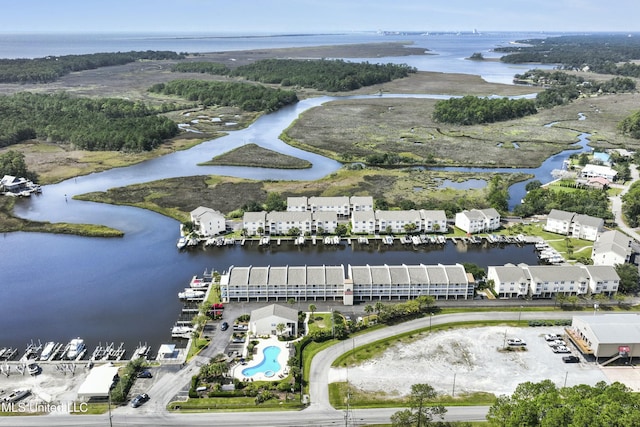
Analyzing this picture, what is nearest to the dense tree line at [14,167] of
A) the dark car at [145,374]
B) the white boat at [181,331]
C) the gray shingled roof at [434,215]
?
the white boat at [181,331]

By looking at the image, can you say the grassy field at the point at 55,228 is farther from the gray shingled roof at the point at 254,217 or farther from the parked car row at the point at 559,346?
the parked car row at the point at 559,346

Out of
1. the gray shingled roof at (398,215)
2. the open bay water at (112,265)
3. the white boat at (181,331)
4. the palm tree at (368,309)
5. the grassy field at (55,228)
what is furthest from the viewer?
the grassy field at (55,228)

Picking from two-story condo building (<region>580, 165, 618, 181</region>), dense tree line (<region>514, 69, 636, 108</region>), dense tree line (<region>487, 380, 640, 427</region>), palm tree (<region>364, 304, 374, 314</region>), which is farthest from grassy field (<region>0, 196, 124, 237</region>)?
dense tree line (<region>514, 69, 636, 108</region>)

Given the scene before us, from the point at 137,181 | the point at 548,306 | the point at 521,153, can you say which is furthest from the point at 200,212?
the point at 521,153

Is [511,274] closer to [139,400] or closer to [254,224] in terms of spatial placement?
[254,224]

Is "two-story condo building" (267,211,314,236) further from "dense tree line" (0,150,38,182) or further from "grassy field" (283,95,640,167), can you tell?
"dense tree line" (0,150,38,182)

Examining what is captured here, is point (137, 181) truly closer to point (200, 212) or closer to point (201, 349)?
point (200, 212)
